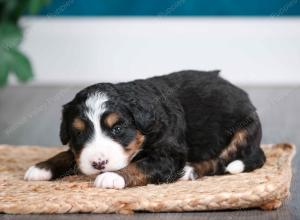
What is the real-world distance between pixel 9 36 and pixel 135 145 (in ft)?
8.88

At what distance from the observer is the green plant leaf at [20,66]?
18.3 feet

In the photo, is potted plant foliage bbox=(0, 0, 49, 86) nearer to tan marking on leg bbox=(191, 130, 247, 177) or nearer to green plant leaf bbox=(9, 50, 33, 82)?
green plant leaf bbox=(9, 50, 33, 82)

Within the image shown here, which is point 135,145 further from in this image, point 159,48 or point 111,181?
point 159,48

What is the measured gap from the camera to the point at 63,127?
10.9ft

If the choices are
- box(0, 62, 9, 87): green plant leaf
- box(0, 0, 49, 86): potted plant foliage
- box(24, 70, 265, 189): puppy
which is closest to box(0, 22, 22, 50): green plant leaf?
box(0, 0, 49, 86): potted plant foliage

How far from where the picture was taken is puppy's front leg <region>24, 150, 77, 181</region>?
11.2ft

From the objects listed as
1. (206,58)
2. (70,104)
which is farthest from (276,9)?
(70,104)

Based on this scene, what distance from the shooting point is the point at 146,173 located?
10.6 feet

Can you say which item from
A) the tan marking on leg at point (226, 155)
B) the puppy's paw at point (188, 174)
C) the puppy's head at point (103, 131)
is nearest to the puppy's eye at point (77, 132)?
the puppy's head at point (103, 131)

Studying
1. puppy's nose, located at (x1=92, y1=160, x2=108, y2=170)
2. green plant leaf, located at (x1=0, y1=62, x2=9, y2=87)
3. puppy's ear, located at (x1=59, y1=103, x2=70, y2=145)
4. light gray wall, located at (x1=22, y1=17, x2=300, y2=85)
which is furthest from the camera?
light gray wall, located at (x1=22, y1=17, x2=300, y2=85)

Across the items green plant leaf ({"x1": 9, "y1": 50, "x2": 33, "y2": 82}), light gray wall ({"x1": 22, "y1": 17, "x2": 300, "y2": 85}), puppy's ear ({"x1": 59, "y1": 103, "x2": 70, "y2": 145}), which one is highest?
puppy's ear ({"x1": 59, "y1": 103, "x2": 70, "y2": 145})

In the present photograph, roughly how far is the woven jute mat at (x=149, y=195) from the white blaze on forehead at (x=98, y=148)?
11 centimetres

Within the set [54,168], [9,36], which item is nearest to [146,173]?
[54,168]

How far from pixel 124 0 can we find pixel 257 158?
4.16 meters
